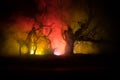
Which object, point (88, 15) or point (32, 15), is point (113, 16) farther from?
point (32, 15)

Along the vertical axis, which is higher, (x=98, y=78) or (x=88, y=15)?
(x=88, y=15)

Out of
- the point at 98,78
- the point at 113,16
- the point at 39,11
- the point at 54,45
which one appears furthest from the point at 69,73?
the point at 113,16

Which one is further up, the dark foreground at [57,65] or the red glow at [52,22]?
the red glow at [52,22]

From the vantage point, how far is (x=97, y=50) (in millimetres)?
14711

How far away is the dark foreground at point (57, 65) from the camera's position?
366 inches

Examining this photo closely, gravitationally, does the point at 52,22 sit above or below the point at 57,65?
above

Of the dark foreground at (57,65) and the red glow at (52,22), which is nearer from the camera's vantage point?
the dark foreground at (57,65)

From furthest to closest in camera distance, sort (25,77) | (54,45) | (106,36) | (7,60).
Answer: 1. (106,36)
2. (54,45)
3. (7,60)
4. (25,77)

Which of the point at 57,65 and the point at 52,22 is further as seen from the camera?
the point at 52,22

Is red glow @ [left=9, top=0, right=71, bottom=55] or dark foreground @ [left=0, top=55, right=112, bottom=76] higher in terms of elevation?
red glow @ [left=9, top=0, right=71, bottom=55]

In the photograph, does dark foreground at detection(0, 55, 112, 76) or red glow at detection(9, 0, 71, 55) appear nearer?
dark foreground at detection(0, 55, 112, 76)

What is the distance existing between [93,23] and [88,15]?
47 centimetres

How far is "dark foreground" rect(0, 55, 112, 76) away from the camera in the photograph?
9.29 meters

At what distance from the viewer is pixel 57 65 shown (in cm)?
1085
